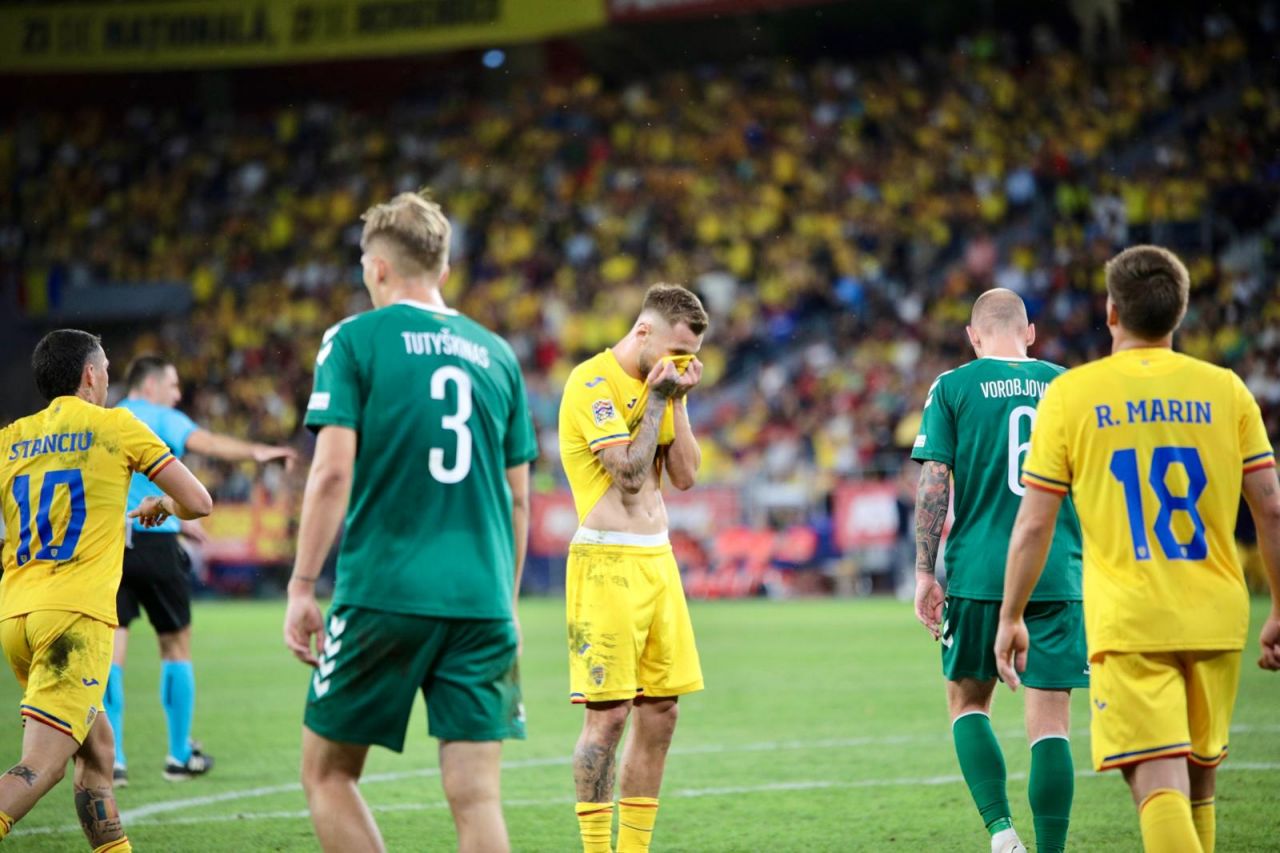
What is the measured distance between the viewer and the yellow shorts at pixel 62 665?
18.4 feet

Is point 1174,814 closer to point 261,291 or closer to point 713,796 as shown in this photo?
point 713,796

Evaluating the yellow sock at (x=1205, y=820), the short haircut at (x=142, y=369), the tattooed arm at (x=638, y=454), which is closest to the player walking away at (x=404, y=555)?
the tattooed arm at (x=638, y=454)

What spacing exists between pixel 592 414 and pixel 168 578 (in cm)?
440

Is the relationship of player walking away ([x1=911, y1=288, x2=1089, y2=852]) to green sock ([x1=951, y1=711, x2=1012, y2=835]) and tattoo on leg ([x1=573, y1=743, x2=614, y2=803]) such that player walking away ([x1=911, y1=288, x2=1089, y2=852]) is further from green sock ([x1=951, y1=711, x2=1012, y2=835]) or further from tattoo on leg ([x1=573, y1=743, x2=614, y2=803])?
tattoo on leg ([x1=573, y1=743, x2=614, y2=803])

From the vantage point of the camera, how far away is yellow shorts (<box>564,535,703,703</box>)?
592 centimetres

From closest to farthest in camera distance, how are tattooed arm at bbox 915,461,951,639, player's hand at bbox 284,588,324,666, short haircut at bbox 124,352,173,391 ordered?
player's hand at bbox 284,588,324,666 < tattooed arm at bbox 915,461,951,639 < short haircut at bbox 124,352,173,391

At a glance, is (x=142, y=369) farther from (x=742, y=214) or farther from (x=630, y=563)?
(x=742, y=214)

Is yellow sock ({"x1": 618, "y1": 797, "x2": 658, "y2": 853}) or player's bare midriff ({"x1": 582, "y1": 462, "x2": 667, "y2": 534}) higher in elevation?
player's bare midriff ({"x1": 582, "y1": 462, "x2": 667, "y2": 534})

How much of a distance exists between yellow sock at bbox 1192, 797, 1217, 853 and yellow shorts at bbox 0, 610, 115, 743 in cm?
397

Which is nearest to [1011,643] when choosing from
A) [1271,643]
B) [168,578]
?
[1271,643]

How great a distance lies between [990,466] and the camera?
247 inches

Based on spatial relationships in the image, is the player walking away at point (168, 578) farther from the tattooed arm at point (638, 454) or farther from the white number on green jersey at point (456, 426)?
the white number on green jersey at point (456, 426)

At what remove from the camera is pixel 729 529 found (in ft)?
76.3

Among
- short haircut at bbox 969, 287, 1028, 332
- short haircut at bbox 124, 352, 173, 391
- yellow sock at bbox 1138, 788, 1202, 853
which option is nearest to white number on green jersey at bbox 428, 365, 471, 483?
yellow sock at bbox 1138, 788, 1202, 853
